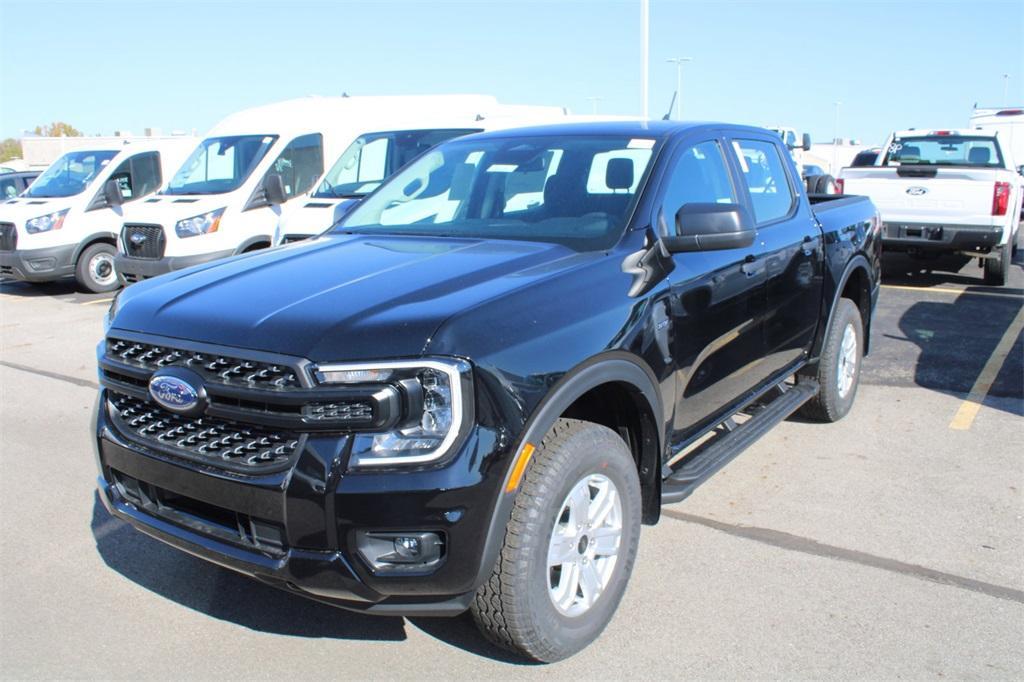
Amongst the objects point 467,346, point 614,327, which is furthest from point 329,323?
point 614,327

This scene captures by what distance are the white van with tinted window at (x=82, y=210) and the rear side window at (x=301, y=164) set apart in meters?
2.75

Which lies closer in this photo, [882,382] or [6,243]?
[882,382]

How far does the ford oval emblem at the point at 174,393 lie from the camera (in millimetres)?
2773

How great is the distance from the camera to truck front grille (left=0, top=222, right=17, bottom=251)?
12.0m

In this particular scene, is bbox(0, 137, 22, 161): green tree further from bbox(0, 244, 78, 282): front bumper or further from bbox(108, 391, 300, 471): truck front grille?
bbox(108, 391, 300, 471): truck front grille

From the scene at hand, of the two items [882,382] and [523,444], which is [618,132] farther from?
[882,382]

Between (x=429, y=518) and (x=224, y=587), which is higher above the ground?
(x=429, y=518)

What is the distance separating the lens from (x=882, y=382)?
6746 millimetres

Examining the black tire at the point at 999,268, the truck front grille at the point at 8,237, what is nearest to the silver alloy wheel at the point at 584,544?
the black tire at the point at 999,268

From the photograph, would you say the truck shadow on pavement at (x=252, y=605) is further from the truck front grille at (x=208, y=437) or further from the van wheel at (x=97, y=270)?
the van wheel at (x=97, y=270)

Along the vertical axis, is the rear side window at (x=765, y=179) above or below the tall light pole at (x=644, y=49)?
below

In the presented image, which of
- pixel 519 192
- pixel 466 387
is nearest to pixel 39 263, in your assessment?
pixel 519 192

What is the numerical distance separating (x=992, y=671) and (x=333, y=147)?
9939mm

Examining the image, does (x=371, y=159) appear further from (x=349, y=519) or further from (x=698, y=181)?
(x=349, y=519)
